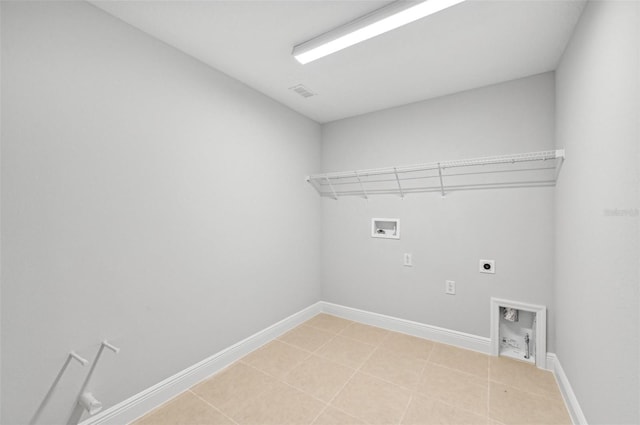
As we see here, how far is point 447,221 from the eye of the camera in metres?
2.65

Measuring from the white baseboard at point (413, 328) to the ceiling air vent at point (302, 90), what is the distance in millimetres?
2522

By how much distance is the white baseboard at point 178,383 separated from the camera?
1.58 m

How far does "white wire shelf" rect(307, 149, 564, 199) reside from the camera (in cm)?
219

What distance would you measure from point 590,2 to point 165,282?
3117 millimetres

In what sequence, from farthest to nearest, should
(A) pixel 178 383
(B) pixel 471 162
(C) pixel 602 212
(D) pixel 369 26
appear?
(B) pixel 471 162 → (A) pixel 178 383 → (D) pixel 369 26 → (C) pixel 602 212

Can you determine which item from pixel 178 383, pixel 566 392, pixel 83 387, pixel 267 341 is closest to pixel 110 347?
pixel 83 387

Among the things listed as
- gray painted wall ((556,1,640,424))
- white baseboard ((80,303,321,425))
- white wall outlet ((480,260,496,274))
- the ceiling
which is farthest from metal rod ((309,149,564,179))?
white baseboard ((80,303,321,425))

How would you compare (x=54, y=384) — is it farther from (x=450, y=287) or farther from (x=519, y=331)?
(x=519, y=331)

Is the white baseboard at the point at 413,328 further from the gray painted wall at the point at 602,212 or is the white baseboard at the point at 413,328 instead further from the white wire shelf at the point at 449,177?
the white wire shelf at the point at 449,177

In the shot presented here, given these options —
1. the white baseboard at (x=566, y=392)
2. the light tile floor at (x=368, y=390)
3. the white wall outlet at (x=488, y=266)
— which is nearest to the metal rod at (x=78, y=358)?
the light tile floor at (x=368, y=390)

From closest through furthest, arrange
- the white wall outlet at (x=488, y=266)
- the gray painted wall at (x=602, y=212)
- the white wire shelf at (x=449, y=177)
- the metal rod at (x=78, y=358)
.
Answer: the gray painted wall at (x=602, y=212)
the metal rod at (x=78, y=358)
the white wire shelf at (x=449, y=177)
the white wall outlet at (x=488, y=266)

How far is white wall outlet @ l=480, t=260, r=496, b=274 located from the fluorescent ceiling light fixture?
2071mm

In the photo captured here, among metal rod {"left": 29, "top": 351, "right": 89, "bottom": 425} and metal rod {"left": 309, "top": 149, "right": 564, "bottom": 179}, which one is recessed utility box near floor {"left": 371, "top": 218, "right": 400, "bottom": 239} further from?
metal rod {"left": 29, "top": 351, "right": 89, "bottom": 425}

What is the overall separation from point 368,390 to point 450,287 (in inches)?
51.0
